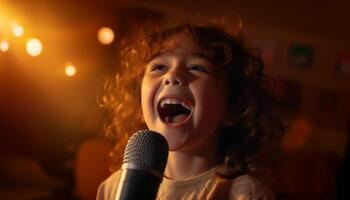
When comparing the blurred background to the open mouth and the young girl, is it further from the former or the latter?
the open mouth

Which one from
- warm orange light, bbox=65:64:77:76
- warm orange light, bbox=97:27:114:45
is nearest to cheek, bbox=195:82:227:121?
warm orange light, bbox=65:64:77:76

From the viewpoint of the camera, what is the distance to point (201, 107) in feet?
2.50

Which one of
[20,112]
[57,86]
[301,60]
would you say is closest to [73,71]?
[57,86]

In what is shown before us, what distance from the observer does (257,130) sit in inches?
36.0

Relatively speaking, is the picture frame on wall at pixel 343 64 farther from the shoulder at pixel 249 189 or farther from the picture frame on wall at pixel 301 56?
the shoulder at pixel 249 189

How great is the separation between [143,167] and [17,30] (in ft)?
6.52

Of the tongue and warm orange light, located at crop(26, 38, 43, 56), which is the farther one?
warm orange light, located at crop(26, 38, 43, 56)

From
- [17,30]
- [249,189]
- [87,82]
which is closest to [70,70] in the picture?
[87,82]

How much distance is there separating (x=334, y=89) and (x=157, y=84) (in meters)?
3.04

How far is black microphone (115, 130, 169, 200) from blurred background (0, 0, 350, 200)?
51.3 inches

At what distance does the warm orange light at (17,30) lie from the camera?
2.35 meters

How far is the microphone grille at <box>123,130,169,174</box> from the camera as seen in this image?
581mm

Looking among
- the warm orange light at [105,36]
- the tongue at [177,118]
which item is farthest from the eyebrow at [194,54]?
the warm orange light at [105,36]

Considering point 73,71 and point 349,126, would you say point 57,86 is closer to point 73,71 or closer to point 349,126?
point 73,71
